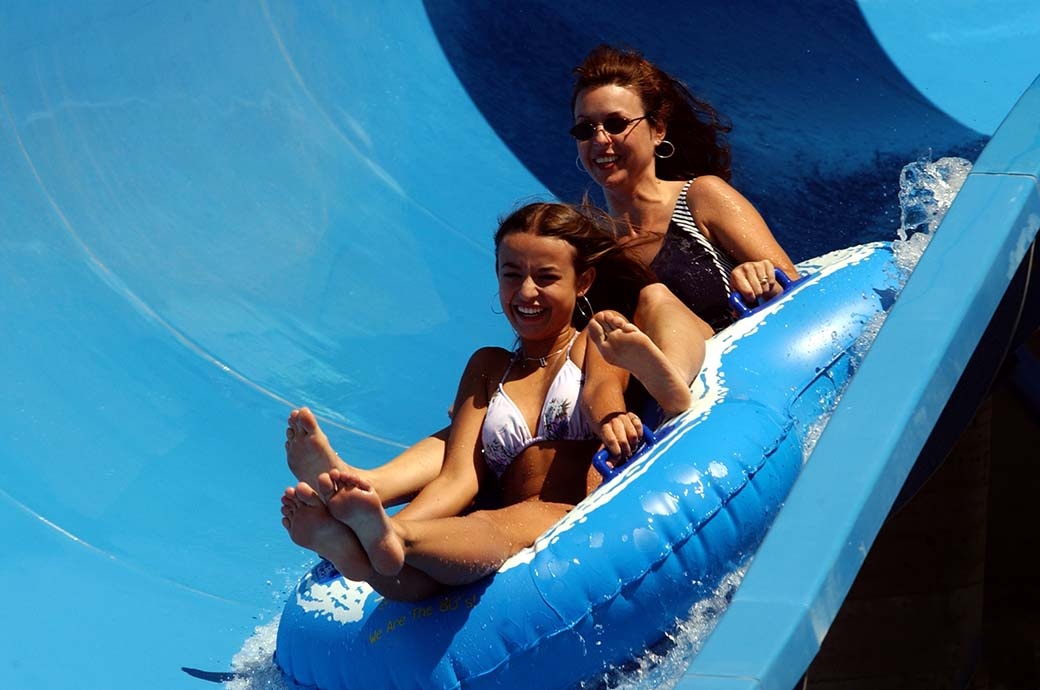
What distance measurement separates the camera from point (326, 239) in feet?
14.2

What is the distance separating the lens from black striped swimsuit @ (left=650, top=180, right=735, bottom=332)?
2.91 meters

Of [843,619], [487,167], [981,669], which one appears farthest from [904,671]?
[487,167]

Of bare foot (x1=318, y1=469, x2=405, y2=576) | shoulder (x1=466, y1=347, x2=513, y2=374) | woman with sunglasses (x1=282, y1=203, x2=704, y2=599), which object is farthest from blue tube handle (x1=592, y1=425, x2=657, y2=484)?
bare foot (x1=318, y1=469, x2=405, y2=576)

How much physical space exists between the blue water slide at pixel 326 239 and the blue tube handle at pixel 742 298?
0.40 metres

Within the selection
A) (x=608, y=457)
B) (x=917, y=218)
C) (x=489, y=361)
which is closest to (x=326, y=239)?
(x=489, y=361)

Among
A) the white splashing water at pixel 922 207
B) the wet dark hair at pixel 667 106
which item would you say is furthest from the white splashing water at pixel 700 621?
the wet dark hair at pixel 667 106

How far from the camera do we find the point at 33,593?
3021mm

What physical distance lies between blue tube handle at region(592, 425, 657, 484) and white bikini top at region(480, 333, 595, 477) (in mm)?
124

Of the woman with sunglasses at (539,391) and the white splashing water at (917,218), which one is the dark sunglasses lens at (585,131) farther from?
the white splashing water at (917,218)

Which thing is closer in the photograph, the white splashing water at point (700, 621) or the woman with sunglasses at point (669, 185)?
the white splashing water at point (700, 621)

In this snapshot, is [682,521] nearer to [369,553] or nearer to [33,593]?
[369,553]

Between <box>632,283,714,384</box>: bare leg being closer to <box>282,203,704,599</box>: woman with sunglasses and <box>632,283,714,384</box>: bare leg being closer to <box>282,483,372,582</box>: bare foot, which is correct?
<box>282,203,704,599</box>: woman with sunglasses

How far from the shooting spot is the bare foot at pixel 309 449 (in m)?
2.06

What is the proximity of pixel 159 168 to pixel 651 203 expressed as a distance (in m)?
1.88
